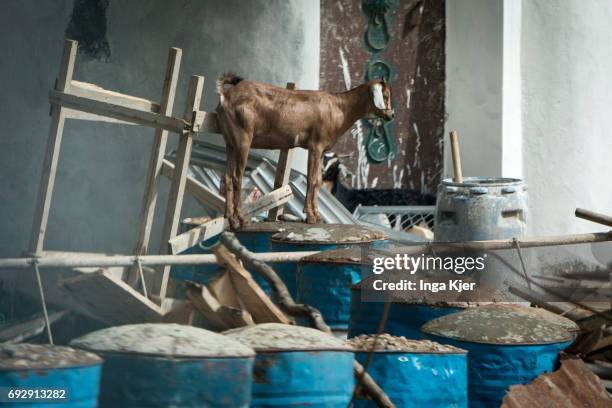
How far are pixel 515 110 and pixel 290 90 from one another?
3159 mm

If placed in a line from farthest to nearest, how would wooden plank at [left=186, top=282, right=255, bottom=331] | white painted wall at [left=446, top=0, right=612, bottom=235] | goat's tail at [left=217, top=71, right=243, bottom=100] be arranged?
white painted wall at [left=446, top=0, right=612, bottom=235]
goat's tail at [left=217, top=71, right=243, bottom=100]
wooden plank at [left=186, top=282, right=255, bottom=331]

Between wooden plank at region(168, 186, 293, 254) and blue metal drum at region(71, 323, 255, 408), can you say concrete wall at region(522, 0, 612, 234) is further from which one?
blue metal drum at region(71, 323, 255, 408)

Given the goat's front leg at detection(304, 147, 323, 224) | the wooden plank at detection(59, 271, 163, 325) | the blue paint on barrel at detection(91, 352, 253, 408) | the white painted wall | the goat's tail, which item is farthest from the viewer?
the white painted wall

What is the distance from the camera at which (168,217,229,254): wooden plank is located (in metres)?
6.38

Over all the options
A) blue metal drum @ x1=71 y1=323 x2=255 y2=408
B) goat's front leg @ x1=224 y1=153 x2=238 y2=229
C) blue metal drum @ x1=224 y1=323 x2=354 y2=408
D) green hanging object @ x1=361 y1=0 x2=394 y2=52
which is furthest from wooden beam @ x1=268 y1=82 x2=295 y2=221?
blue metal drum @ x1=71 y1=323 x2=255 y2=408

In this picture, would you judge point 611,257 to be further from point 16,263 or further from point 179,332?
point 179,332

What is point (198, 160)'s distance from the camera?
8.05m

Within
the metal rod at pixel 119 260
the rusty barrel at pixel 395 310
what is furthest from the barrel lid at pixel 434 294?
the metal rod at pixel 119 260

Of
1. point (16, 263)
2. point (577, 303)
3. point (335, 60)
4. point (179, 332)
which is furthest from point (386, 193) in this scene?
point (179, 332)

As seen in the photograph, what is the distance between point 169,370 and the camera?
3.39 m

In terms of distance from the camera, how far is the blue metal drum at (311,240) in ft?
21.0

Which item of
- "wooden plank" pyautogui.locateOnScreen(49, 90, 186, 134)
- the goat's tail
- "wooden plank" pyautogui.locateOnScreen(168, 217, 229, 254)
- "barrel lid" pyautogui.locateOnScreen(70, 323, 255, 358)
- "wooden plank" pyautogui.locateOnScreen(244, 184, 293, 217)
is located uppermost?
the goat's tail

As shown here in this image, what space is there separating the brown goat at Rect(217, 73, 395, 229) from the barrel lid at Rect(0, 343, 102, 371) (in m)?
3.33

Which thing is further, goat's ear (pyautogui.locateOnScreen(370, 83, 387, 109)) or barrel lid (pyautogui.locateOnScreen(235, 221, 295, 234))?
goat's ear (pyautogui.locateOnScreen(370, 83, 387, 109))
